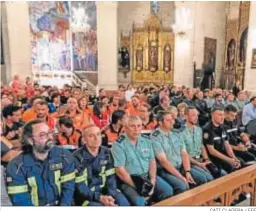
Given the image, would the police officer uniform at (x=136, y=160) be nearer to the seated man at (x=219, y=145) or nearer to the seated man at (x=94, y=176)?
the seated man at (x=94, y=176)

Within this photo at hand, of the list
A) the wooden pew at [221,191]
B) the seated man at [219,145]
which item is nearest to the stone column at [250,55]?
the seated man at [219,145]

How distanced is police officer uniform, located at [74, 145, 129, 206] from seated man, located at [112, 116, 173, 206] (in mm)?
99

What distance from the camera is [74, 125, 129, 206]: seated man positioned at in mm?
1989

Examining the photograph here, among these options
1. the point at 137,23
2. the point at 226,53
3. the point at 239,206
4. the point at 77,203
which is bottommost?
the point at 239,206

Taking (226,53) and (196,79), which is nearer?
(196,79)

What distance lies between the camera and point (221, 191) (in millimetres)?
2049

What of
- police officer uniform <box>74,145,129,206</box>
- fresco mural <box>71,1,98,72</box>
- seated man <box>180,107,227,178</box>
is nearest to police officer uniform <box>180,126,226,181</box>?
seated man <box>180,107,227,178</box>

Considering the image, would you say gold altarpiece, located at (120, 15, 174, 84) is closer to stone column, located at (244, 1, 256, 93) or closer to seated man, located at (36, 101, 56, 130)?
stone column, located at (244, 1, 256, 93)

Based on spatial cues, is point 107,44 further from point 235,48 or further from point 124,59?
point 235,48

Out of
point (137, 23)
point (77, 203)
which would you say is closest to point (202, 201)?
point (77, 203)

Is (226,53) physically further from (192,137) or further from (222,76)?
(192,137)

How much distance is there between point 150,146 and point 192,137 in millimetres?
604

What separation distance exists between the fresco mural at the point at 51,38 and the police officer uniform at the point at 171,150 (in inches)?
302

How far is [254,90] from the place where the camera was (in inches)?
242
